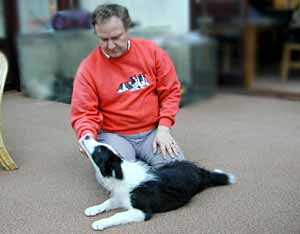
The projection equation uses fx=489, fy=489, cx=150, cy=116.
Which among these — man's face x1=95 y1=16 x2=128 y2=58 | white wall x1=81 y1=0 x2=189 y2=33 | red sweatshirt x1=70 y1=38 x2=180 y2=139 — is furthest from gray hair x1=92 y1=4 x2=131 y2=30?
white wall x1=81 y1=0 x2=189 y2=33

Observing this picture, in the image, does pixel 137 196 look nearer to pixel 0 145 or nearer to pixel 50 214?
pixel 50 214

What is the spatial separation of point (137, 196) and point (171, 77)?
1.59 feet

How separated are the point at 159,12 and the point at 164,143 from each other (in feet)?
6.82

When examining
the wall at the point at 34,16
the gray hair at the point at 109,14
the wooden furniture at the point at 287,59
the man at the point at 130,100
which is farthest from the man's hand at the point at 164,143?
the wooden furniture at the point at 287,59

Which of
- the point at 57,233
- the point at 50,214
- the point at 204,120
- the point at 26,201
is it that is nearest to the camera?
the point at 57,233

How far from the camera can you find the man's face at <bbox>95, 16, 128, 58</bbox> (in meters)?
1.54

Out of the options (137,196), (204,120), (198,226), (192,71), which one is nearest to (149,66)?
(137,196)

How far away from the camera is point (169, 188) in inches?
61.4

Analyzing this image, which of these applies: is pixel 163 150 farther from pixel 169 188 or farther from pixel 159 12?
pixel 159 12

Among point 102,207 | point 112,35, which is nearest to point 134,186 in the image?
point 102,207

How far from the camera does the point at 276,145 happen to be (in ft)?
7.46

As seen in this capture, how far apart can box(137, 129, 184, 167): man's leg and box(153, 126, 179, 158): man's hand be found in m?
0.01

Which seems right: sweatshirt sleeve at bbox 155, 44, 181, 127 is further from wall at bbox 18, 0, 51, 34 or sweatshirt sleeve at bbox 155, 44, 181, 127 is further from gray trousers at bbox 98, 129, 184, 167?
wall at bbox 18, 0, 51, 34

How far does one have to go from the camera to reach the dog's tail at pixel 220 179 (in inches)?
70.0
